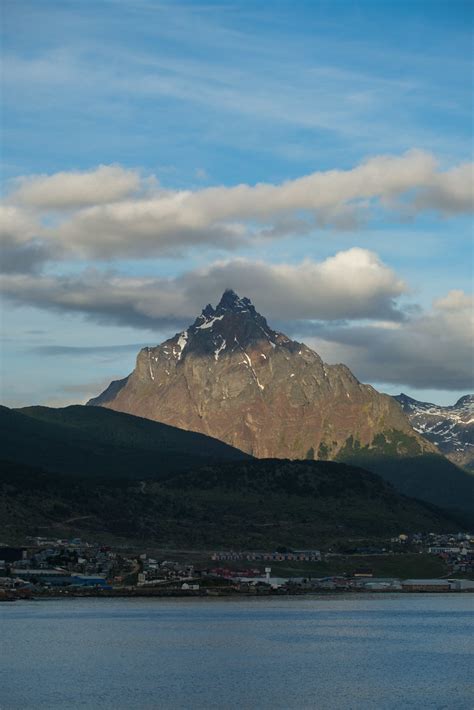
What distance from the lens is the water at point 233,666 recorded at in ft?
400

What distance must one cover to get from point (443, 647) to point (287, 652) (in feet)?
74.3

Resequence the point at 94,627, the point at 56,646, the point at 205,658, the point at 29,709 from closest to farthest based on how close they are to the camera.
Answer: the point at 29,709 → the point at 205,658 → the point at 56,646 → the point at 94,627

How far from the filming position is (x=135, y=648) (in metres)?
164

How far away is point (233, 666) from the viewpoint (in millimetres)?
147500

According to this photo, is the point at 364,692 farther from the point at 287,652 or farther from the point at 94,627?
the point at 94,627

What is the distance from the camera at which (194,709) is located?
116312mm

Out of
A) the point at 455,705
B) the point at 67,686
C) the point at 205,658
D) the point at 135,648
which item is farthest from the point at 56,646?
the point at 455,705

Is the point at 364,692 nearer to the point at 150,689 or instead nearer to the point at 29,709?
the point at 150,689

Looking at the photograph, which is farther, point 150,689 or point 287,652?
point 287,652

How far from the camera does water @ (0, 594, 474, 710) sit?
400 feet

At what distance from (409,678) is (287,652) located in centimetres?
2708

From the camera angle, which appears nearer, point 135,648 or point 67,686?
point 67,686

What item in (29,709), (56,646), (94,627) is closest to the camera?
(29,709)

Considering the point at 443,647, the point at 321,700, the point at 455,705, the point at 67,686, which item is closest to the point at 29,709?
the point at 67,686
